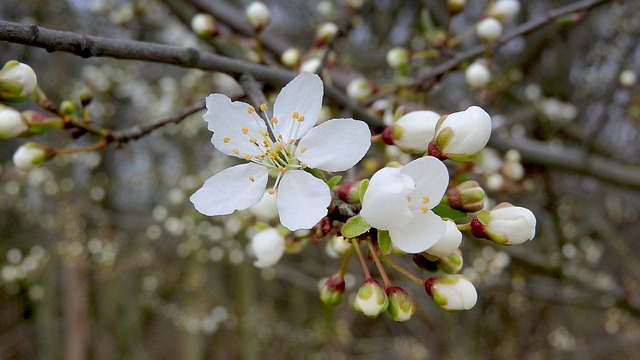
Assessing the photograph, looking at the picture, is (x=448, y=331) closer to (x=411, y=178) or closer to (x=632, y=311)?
(x=632, y=311)

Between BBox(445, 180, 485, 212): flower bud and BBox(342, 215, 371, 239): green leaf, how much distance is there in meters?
0.16

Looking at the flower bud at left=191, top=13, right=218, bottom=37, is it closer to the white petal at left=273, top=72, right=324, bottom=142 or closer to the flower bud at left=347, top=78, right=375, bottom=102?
the flower bud at left=347, top=78, right=375, bottom=102

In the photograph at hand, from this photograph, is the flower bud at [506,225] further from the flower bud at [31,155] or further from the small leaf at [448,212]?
the flower bud at [31,155]

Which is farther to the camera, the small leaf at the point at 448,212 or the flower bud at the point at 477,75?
the flower bud at the point at 477,75

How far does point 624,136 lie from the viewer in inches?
156


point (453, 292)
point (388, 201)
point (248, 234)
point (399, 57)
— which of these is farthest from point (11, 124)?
point (248, 234)

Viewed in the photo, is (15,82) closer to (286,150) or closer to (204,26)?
(286,150)

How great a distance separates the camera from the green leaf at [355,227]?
28.9 inches

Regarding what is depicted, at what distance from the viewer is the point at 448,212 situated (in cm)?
83

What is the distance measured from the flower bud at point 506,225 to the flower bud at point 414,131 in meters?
0.17

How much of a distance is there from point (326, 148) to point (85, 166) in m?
4.78

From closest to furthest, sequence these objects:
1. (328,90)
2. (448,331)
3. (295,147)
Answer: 1. (295,147)
2. (328,90)
3. (448,331)

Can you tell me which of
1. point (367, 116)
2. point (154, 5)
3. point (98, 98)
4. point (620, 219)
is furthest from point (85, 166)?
point (620, 219)

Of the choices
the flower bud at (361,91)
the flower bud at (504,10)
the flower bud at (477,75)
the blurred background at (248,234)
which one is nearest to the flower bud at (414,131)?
the flower bud at (361,91)
